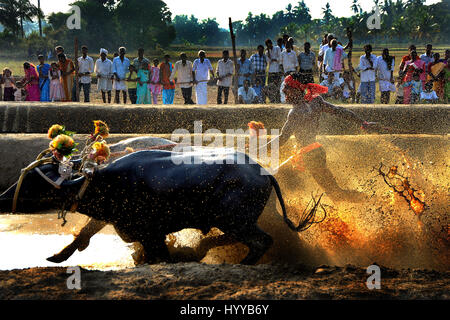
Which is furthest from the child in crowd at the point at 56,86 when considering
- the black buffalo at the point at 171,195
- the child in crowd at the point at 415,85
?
the black buffalo at the point at 171,195

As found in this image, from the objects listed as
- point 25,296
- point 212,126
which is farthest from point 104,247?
point 212,126

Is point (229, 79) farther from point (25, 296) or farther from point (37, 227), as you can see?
point (25, 296)

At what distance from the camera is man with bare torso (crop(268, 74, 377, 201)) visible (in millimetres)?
6043

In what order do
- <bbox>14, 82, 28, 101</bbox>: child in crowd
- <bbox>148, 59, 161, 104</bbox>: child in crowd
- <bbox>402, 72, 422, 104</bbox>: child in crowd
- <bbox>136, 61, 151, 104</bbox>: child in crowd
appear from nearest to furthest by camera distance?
<bbox>402, 72, 422, 104</bbox>: child in crowd → <bbox>136, 61, 151, 104</bbox>: child in crowd → <bbox>148, 59, 161, 104</bbox>: child in crowd → <bbox>14, 82, 28, 101</bbox>: child in crowd

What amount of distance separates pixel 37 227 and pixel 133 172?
2.37m

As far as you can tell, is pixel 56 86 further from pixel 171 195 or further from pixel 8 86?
pixel 171 195

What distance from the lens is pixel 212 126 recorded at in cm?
1091

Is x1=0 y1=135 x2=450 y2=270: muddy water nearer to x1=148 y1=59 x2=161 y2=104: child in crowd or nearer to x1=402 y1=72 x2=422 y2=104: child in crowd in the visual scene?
x1=402 y1=72 x2=422 y2=104: child in crowd

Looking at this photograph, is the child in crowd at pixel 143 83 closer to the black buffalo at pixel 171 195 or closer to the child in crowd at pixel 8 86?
the child in crowd at pixel 8 86

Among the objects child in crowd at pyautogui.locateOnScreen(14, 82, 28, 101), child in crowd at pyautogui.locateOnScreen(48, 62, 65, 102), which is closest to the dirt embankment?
child in crowd at pyautogui.locateOnScreen(48, 62, 65, 102)

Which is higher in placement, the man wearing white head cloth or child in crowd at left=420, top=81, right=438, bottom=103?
the man wearing white head cloth

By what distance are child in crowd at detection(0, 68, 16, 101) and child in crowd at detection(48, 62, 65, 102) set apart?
1.09 meters
